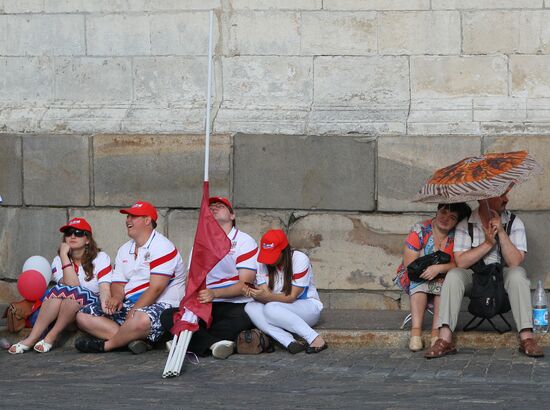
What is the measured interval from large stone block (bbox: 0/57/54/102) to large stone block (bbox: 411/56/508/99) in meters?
3.20

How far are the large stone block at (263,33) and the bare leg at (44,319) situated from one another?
275 cm

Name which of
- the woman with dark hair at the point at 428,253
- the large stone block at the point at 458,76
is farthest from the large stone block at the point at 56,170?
the woman with dark hair at the point at 428,253

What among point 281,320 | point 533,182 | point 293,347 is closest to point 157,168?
point 281,320

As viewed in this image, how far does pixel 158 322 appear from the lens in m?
9.65

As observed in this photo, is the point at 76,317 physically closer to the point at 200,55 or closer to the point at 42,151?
the point at 42,151

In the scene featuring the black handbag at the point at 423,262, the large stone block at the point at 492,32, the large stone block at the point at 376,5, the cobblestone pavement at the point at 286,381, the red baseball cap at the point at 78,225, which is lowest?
the cobblestone pavement at the point at 286,381

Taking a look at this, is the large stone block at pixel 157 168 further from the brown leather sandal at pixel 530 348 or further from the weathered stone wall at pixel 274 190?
the brown leather sandal at pixel 530 348

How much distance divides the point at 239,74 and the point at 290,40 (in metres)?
0.53

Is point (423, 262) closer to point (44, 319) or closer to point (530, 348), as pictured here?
point (530, 348)

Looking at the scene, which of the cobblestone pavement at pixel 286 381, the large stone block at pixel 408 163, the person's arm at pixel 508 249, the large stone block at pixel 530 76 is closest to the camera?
the cobblestone pavement at pixel 286 381

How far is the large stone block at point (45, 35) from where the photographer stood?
11609mm

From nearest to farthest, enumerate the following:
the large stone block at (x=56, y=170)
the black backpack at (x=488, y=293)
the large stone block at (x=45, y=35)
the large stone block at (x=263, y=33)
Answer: the black backpack at (x=488, y=293), the large stone block at (x=263, y=33), the large stone block at (x=56, y=170), the large stone block at (x=45, y=35)

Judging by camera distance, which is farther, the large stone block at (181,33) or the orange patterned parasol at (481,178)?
the large stone block at (181,33)

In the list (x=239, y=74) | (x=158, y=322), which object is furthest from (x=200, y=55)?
(x=158, y=322)
